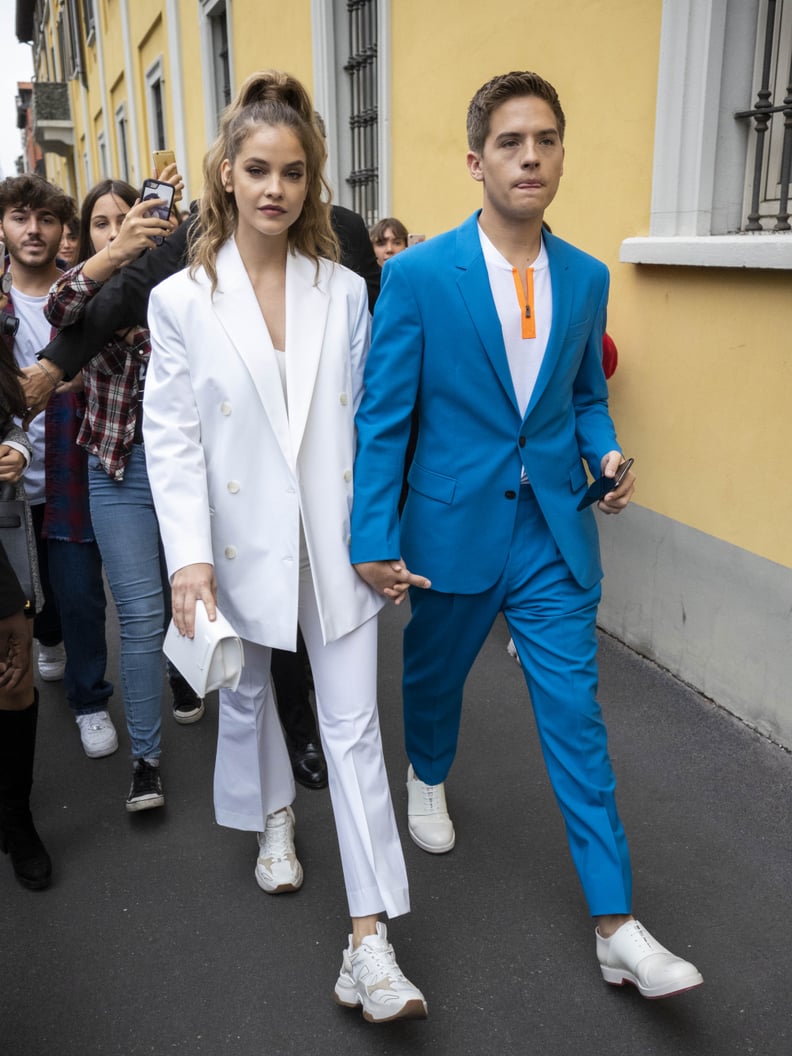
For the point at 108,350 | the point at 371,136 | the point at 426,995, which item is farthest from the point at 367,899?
the point at 371,136

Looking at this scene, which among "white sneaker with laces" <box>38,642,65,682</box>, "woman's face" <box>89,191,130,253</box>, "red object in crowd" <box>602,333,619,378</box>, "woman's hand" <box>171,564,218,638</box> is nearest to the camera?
"woman's hand" <box>171,564,218,638</box>

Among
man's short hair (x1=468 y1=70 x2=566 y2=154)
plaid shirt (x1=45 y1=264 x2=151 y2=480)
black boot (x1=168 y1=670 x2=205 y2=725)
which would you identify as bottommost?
black boot (x1=168 y1=670 x2=205 y2=725)

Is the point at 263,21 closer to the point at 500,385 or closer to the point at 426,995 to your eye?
the point at 500,385

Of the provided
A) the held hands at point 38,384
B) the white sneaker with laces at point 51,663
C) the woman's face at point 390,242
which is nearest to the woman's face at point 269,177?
the held hands at point 38,384

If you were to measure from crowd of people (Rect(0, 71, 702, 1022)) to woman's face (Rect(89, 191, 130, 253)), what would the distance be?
2.49ft

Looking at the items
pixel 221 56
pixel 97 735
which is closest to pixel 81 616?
pixel 97 735

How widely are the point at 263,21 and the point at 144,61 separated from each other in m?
7.40

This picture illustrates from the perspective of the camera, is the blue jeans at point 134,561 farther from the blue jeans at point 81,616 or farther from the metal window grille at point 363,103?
the metal window grille at point 363,103

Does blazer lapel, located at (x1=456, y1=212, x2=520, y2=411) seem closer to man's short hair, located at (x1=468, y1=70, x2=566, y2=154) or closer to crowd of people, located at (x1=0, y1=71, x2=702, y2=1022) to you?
crowd of people, located at (x1=0, y1=71, x2=702, y2=1022)

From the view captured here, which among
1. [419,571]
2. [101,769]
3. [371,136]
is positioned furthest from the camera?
[371,136]

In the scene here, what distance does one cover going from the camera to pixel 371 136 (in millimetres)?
7953

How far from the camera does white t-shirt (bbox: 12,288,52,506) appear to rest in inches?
142

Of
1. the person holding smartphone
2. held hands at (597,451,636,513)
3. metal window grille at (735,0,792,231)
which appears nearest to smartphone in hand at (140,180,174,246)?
the person holding smartphone

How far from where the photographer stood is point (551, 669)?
8.30 ft
